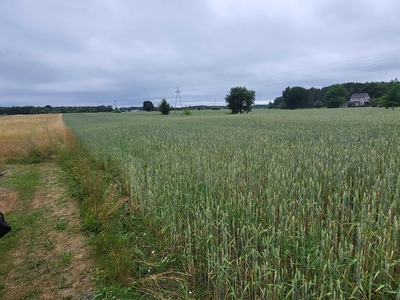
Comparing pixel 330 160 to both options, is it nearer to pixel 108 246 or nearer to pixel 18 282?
pixel 108 246

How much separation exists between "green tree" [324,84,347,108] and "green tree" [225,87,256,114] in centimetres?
3419

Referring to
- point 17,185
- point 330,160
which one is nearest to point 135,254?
point 330,160

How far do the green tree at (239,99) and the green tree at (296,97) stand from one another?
2587cm

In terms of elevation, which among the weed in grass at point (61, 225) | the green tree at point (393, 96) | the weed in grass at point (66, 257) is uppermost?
the green tree at point (393, 96)

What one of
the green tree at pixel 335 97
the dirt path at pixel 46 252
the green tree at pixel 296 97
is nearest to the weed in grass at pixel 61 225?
the dirt path at pixel 46 252

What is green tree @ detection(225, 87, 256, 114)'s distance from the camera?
3378 inches

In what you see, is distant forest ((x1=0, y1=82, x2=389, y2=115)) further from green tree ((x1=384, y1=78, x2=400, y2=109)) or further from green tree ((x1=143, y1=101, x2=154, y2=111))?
green tree ((x1=384, y1=78, x2=400, y2=109))

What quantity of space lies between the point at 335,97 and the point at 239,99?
41.6 m

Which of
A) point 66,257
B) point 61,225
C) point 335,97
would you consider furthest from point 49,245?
point 335,97

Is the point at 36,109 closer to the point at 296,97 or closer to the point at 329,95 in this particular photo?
the point at 296,97

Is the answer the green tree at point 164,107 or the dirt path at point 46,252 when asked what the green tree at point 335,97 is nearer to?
the green tree at point 164,107

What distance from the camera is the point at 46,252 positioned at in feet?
13.1

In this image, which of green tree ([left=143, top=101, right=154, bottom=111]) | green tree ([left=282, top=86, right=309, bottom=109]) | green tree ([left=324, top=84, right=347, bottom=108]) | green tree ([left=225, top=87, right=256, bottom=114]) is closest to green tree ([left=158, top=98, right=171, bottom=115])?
green tree ([left=225, top=87, right=256, bottom=114])

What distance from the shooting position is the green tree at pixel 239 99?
85.8 metres
